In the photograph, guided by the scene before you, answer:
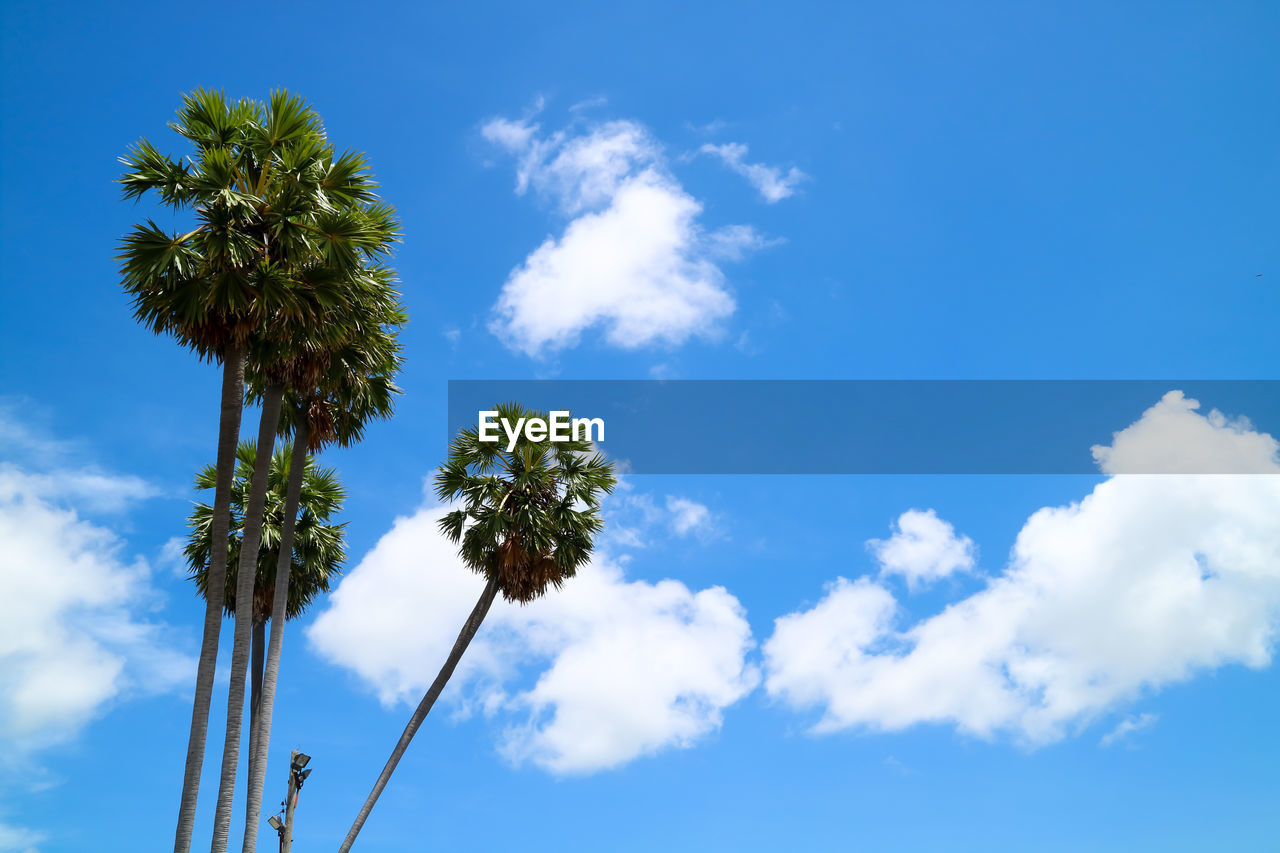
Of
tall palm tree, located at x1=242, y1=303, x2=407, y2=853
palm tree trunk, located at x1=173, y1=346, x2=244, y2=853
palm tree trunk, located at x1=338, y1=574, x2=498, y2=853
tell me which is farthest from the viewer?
palm tree trunk, located at x1=338, y1=574, x2=498, y2=853

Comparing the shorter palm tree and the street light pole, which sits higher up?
the shorter palm tree

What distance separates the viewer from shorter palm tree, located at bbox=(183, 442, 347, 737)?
24953 millimetres

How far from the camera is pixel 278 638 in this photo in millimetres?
21578

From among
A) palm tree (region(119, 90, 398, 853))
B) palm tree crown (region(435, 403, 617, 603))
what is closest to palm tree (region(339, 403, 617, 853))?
palm tree crown (region(435, 403, 617, 603))

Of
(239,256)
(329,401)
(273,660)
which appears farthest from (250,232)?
(273,660)

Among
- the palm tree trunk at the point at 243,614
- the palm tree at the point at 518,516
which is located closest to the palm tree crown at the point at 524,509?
the palm tree at the point at 518,516

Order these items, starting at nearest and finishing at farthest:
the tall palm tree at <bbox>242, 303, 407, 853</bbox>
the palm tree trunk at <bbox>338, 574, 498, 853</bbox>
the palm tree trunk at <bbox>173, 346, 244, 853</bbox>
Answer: the palm tree trunk at <bbox>173, 346, 244, 853</bbox>, the tall palm tree at <bbox>242, 303, 407, 853</bbox>, the palm tree trunk at <bbox>338, 574, 498, 853</bbox>

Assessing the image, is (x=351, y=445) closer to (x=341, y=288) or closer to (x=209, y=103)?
(x=341, y=288)

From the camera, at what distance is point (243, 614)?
58.8 feet

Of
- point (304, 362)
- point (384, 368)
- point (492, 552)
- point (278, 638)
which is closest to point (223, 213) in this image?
point (304, 362)

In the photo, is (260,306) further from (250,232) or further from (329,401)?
(329,401)

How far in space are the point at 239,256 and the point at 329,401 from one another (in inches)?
222

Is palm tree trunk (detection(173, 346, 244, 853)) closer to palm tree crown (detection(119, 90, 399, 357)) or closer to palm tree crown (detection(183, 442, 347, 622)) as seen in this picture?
palm tree crown (detection(119, 90, 399, 357))

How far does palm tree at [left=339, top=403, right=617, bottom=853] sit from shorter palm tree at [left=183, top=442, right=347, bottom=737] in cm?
308
